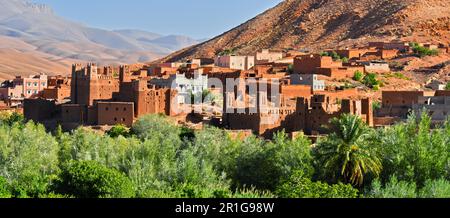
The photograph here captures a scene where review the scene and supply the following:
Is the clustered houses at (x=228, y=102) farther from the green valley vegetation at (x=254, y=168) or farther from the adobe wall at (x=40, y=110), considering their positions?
the green valley vegetation at (x=254, y=168)

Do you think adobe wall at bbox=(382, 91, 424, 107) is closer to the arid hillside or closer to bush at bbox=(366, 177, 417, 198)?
bush at bbox=(366, 177, 417, 198)

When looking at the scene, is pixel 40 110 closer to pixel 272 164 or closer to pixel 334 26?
pixel 272 164

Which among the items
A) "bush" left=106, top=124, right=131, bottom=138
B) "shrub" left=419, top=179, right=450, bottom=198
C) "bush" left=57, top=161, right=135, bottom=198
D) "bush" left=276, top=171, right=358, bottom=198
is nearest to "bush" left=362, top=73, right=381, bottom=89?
"bush" left=106, top=124, right=131, bottom=138

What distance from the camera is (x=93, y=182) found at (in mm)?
16172

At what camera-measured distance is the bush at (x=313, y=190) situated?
1471cm

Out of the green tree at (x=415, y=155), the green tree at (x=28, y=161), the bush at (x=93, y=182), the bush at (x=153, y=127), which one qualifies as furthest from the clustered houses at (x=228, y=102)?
the bush at (x=93, y=182)

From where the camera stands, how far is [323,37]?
66.4 meters

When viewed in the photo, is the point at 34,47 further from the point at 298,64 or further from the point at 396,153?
the point at 396,153

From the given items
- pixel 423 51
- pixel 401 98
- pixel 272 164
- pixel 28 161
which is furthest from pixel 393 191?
pixel 423 51

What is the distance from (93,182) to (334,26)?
55.3 metres

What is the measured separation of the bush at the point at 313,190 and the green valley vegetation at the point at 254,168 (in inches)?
0.7

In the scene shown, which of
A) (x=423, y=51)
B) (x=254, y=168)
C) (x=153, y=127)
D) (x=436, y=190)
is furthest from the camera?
(x=423, y=51)

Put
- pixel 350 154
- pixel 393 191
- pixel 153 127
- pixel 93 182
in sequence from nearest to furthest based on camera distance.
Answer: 1. pixel 393 191
2. pixel 93 182
3. pixel 350 154
4. pixel 153 127

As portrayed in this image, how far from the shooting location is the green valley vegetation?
50.4 feet
